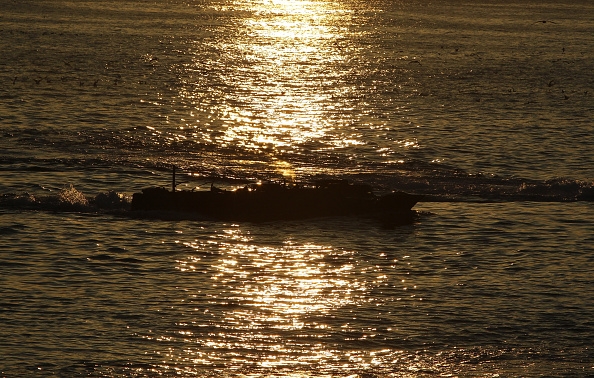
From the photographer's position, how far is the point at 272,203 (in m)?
63.8

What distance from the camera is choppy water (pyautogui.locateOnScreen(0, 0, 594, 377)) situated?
43.2m

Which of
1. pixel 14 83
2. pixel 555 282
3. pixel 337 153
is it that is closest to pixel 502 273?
pixel 555 282

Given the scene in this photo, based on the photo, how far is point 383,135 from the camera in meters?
88.1

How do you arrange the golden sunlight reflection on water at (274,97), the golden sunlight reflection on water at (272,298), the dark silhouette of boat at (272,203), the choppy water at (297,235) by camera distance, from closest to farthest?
the golden sunlight reflection on water at (272,298) → the choppy water at (297,235) → the dark silhouette of boat at (272,203) → the golden sunlight reflection on water at (274,97)

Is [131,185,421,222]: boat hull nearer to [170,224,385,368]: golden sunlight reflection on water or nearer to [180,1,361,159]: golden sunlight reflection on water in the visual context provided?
[170,224,385,368]: golden sunlight reflection on water

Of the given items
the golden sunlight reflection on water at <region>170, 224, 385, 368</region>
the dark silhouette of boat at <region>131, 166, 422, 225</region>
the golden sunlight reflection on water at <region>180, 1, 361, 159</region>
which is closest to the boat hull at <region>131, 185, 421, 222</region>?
the dark silhouette of boat at <region>131, 166, 422, 225</region>

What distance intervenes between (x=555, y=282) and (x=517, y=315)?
5496mm

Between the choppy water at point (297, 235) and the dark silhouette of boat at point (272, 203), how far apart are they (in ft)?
4.59

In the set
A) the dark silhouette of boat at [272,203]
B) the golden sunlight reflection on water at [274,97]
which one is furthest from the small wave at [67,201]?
the golden sunlight reflection on water at [274,97]

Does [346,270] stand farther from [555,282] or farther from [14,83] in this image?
[14,83]

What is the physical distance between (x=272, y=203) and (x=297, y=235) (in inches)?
171

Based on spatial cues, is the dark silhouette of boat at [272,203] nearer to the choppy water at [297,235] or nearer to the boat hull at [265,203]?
the boat hull at [265,203]

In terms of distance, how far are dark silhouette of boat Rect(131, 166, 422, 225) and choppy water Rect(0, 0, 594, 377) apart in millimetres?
1399

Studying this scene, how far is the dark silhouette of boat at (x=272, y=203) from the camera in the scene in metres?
63.4
